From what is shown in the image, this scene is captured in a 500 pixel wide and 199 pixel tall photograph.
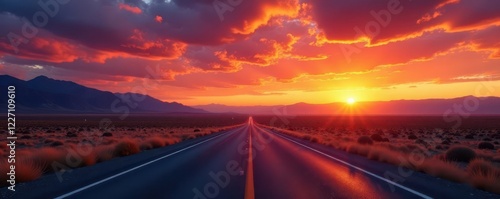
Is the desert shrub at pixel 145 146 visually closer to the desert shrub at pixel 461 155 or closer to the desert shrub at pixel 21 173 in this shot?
the desert shrub at pixel 21 173

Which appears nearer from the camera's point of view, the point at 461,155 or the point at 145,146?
the point at 461,155

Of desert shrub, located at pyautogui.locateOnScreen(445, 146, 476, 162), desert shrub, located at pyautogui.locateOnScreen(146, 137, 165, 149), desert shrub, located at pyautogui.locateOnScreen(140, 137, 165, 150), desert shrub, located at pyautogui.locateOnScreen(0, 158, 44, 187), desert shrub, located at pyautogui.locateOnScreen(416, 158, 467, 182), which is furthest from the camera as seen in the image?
desert shrub, located at pyautogui.locateOnScreen(146, 137, 165, 149)

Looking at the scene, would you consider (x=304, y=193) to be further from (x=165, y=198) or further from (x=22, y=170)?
(x=22, y=170)

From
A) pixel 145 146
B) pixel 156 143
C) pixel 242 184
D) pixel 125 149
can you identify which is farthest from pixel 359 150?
pixel 156 143

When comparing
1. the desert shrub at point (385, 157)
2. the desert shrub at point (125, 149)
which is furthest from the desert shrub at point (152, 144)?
the desert shrub at point (385, 157)

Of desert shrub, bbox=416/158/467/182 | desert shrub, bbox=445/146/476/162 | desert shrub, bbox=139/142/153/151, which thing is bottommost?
desert shrub, bbox=445/146/476/162

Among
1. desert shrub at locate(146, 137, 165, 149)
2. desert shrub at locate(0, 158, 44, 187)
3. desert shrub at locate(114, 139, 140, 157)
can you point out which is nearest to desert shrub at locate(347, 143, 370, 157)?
desert shrub at locate(114, 139, 140, 157)

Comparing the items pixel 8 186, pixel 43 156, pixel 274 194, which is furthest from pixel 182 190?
pixel 43 156

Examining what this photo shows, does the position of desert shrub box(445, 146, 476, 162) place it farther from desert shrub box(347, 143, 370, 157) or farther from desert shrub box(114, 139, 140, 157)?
desert shrub box(114, 139, 140, 157)

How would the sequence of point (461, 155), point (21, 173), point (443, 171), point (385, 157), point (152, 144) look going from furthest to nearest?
point (152, 144)
point (461, 155)
point (385, 157)
point (443, 171)
point (21, 173)

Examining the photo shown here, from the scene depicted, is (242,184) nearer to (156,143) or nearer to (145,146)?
(145,146)

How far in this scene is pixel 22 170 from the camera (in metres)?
11.8

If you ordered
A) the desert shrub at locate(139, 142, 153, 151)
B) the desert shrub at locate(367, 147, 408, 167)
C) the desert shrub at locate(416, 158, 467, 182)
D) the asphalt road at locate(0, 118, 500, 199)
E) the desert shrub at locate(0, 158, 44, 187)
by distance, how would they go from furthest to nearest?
the desert shrub at locate(139, 142, 153, 151) → the desert shrub at locate(367, 147, 408, 167) → the desert shrub at locate(416, 158, 467, 182) → the desert shrub at locate(0, 158, 44, 187) → the asphalt road at locate(0, 118, 500, 199)

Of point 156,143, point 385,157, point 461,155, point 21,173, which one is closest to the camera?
point 21,173
